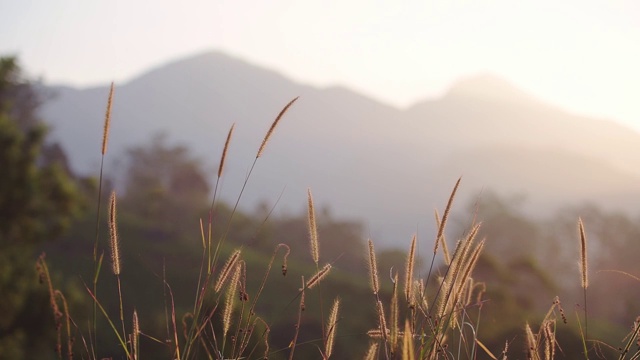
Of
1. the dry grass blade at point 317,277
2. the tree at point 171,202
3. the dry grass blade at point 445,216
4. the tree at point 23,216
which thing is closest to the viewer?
the dry grass blade at point 445,216

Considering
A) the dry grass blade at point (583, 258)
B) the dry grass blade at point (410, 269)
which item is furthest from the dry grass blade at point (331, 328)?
the dry grass blade at point (583, 258)

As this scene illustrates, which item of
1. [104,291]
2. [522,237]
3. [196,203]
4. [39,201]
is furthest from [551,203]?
[39,201]

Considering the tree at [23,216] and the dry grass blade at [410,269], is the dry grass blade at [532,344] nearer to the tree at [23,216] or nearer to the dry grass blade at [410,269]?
the dry grass blade at [410,269]

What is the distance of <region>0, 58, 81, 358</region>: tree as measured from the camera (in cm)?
1541

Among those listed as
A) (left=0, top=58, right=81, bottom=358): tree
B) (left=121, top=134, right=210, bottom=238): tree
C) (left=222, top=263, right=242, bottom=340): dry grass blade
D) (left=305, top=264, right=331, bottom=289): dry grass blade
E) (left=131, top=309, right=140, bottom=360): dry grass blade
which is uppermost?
(left=305, top=264, right=331, bottom=289): dry grass blade

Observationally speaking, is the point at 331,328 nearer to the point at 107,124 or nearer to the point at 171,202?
the point at 107,124

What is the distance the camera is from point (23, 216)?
18125 millimetres

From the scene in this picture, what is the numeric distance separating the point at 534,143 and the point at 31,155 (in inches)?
7419

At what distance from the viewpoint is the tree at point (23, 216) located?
15.4 metres

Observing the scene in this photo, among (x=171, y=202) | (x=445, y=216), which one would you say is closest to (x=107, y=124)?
(x=445, y=216)

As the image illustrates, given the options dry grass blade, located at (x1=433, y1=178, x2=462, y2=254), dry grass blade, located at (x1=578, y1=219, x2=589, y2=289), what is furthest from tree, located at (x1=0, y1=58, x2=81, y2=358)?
dry grass blade, located at (x1=578, y1=219, x2=589, y2=289)

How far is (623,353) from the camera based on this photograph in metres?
1.98

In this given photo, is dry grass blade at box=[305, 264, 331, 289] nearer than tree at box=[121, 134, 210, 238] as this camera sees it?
Yes

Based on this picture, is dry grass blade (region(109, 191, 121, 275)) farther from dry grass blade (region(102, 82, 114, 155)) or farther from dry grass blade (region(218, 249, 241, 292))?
dry grass blade (region(218, 249, 241, 292))
